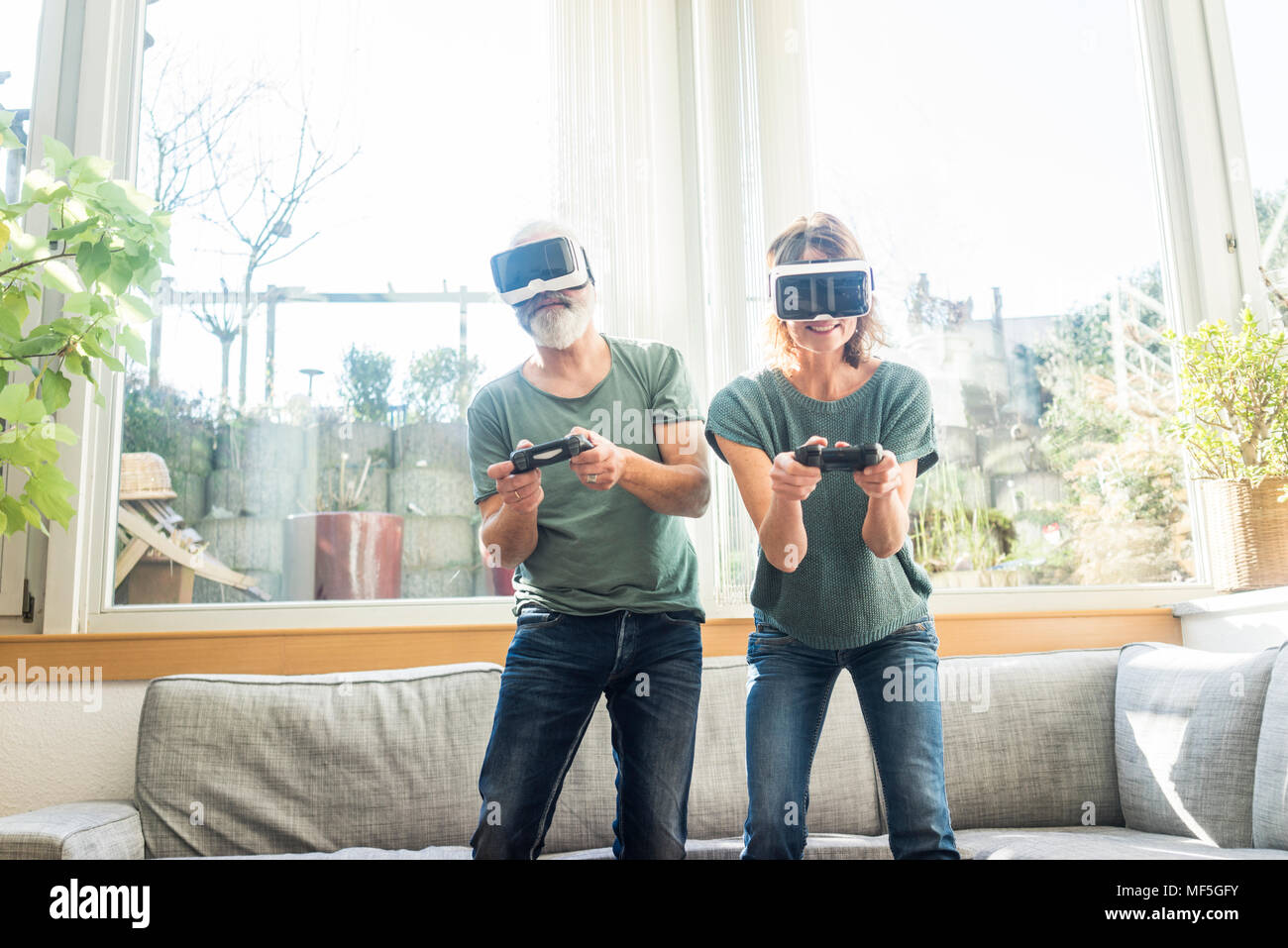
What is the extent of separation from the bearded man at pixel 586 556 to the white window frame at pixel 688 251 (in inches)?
31.2

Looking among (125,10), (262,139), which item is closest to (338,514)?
(262,139)

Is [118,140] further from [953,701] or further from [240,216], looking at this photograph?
[953,701]

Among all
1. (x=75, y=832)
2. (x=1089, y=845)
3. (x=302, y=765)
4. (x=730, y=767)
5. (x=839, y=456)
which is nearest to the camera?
(x=839, y=456)

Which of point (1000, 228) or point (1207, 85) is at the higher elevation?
point (1207, 85)

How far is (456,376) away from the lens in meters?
2.40

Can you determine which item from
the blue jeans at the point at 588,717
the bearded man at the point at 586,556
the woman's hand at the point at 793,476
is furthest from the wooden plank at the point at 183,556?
the woman's hand at the point at 793,476

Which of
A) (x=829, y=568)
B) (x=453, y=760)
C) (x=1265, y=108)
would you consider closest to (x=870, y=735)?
(x=829, y=568)

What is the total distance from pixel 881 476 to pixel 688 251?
4.21 ft

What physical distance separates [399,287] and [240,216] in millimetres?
423

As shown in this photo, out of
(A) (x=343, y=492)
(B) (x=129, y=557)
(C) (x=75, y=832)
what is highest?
(A) (x=343, y=492)

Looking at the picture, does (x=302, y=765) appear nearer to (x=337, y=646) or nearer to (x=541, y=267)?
(x=337, y=646)

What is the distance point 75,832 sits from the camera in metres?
1.58

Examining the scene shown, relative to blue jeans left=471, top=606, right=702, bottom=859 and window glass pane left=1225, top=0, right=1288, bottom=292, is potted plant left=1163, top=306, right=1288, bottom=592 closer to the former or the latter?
window glass pane left=1225, top=0, right=1288, bottom=292

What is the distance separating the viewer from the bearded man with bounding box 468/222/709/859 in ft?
4.56
